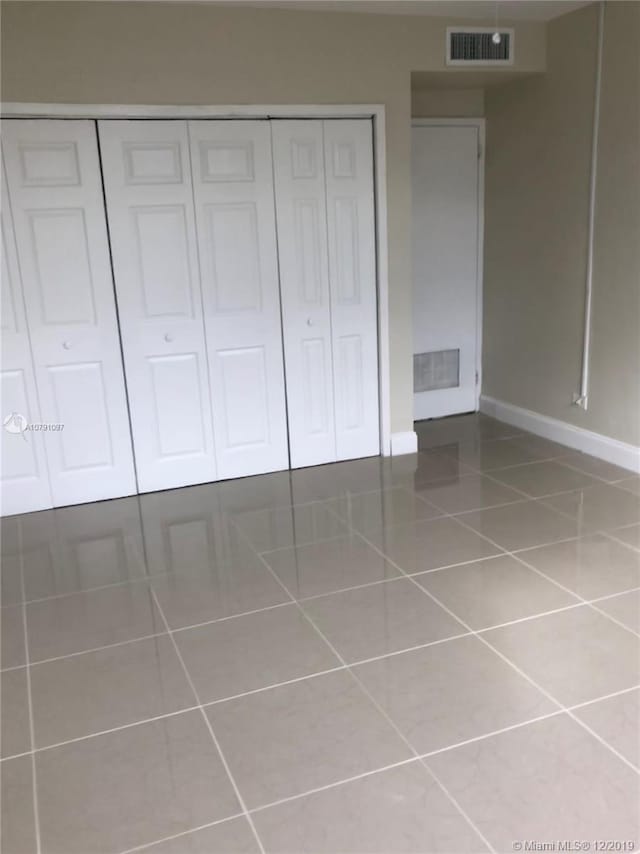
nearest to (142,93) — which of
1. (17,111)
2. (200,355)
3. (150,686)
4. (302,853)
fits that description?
(17,111)

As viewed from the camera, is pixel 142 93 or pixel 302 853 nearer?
pixel 302 853

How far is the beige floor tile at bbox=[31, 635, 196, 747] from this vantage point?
7.43 ft

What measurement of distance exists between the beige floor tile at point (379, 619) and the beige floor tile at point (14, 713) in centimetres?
103

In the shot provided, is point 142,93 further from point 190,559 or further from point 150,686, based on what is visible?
point 150,686

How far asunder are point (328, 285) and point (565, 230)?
1.52 m

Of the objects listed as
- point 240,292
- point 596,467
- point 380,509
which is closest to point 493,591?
point 380,509

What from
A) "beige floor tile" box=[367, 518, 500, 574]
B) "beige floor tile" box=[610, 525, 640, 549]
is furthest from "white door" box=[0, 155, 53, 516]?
"beige floor tile" box=[610, 525, 640, 549]

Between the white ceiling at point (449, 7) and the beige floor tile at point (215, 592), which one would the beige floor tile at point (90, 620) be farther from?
the white ceiling at point (449, 7)

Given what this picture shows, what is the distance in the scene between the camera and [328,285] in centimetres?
432

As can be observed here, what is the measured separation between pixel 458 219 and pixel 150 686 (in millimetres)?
3976

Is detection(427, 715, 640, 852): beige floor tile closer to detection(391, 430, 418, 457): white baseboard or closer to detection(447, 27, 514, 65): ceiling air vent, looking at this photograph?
detection(391, 430, 418, 457): white baseboard

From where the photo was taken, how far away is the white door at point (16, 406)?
368 centimetres

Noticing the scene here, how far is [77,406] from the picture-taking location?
3951 millimetres

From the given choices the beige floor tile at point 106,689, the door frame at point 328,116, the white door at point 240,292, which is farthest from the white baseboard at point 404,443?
the beige floor tile at point 106,689
